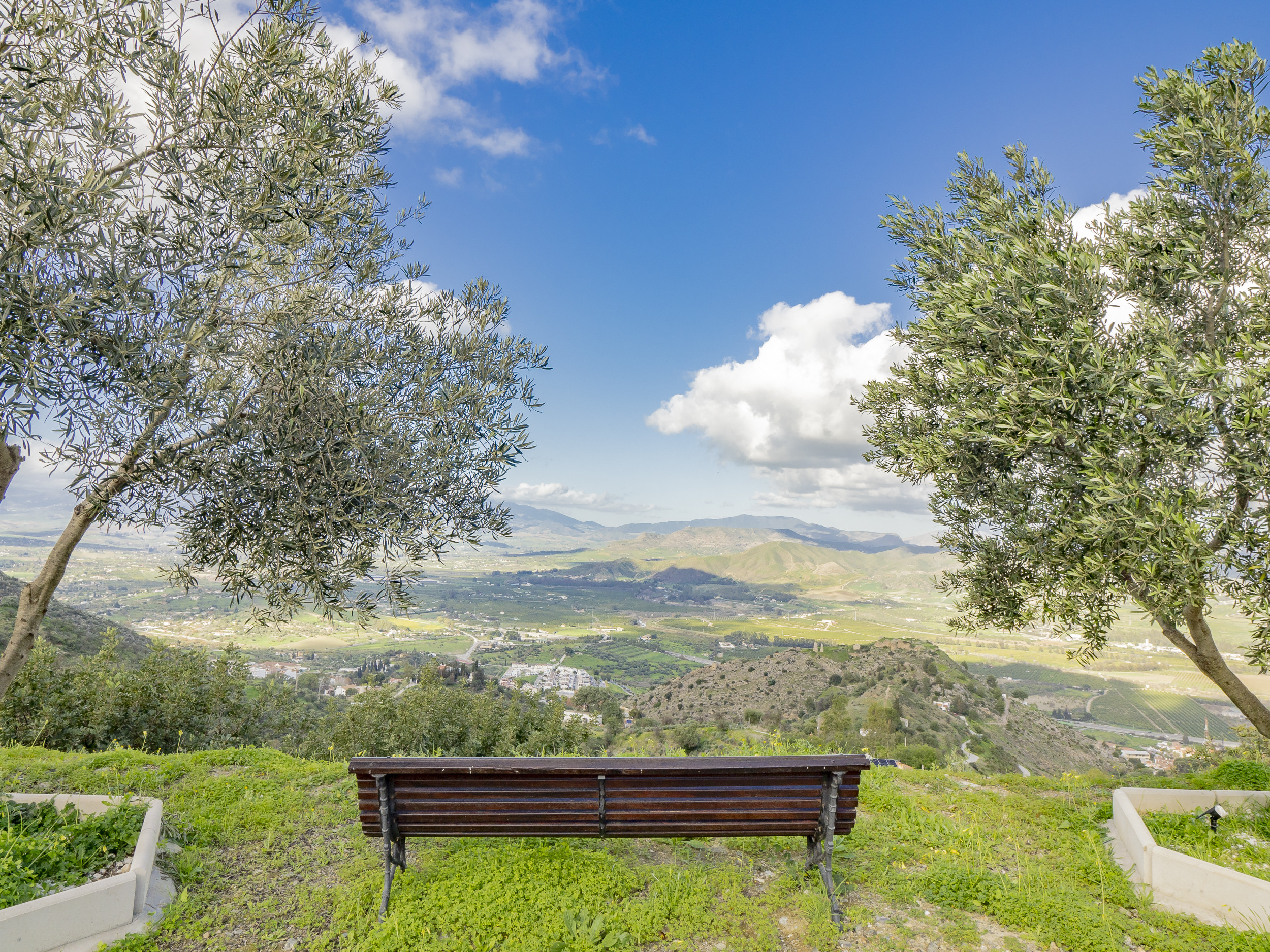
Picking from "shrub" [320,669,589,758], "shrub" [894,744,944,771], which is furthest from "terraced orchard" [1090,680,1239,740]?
"shrub" [320,669,589,758]

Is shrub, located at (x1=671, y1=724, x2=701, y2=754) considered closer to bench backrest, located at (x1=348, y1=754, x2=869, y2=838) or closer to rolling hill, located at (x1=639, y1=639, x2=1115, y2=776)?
bench backrest, located at (x1=348, y1=754, x2=869, y2=838)

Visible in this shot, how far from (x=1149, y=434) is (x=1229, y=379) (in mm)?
783

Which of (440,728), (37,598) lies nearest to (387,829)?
(37,598)

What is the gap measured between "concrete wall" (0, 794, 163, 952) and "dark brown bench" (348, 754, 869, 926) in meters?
1.66

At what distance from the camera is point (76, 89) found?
4363 millimetres

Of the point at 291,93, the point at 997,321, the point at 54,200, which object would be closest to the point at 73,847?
the point at 54,200

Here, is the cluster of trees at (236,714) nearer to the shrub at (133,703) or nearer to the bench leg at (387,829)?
the shrub at (133,703)

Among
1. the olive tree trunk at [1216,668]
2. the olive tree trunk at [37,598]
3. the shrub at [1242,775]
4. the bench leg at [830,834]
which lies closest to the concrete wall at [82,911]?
the olive tree trunk at [37,598]

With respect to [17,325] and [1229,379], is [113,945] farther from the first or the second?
[1229,379]

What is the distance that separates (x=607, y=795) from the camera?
4.55 m

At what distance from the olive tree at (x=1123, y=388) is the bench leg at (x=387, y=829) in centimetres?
641

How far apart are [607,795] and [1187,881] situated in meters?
4.97

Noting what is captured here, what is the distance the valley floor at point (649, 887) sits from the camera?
4.18 meters

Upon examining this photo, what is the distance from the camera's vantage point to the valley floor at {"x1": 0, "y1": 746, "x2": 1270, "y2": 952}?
4.18 meters
